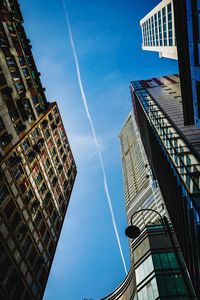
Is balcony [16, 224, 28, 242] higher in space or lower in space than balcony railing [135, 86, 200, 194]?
lower

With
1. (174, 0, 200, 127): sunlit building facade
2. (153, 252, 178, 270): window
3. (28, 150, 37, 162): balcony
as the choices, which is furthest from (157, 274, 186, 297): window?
(28, 150, 37, 162): balcony

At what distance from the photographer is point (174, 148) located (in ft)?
79.1

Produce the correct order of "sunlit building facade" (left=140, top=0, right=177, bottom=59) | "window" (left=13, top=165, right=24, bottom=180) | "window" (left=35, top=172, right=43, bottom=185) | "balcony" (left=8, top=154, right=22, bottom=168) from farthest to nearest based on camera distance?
"sunlit building facade" (left=140, top=0, right=177, bottom=59)
"window" (left=35, top=172, right=43, bottom=185)
"window" (left=13, top=165, right=24, bottom=180)
"balcony" (left=8, top=154, right=22, bottom=168)

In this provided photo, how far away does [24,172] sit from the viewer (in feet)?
96.9

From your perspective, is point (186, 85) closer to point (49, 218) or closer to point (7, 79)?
point (7, 79)

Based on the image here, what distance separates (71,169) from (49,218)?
1678 cm

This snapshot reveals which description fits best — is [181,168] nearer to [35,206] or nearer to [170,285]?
[170,285]

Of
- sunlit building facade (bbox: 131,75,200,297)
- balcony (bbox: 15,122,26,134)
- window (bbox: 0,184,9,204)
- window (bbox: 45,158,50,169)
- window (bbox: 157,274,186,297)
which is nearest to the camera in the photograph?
sunlit building facade (bbox: 131,75,200,297)

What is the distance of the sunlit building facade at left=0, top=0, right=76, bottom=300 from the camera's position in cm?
2411

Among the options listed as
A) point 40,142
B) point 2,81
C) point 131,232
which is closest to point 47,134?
point 40,142

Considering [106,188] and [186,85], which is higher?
[186,85]

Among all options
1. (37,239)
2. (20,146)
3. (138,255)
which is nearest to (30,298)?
(37,239)

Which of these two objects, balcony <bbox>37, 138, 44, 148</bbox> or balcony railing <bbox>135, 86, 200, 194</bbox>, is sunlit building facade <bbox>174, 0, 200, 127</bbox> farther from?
balcony <bbox>37, 138, 44, 148</bbox>

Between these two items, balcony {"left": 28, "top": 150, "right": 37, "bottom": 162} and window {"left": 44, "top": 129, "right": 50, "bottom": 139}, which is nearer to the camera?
balcony {"left": 28, "top": 150, "right": 37, "bottom": 162}
